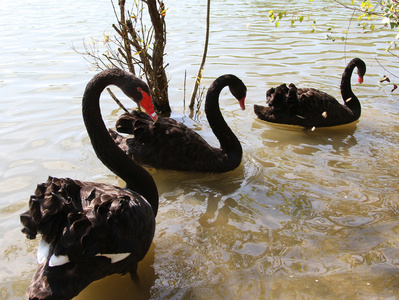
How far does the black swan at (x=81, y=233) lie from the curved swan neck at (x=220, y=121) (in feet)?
5.92

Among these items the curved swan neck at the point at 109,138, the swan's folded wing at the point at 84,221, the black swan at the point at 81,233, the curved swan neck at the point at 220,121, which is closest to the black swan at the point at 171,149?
the curved swan neck at the point at 220,121

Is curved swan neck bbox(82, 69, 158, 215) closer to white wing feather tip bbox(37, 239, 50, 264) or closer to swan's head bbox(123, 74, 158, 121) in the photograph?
swan's head bbox(123, 74, 158, 121)

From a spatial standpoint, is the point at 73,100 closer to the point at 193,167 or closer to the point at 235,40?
the point at 193,167

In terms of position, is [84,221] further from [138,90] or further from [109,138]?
[138,90]

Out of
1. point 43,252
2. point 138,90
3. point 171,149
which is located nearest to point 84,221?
point 43,252

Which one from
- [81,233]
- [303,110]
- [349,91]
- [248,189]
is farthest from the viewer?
[349,91]

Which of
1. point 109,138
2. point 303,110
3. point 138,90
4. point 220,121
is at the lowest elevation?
point 303,110

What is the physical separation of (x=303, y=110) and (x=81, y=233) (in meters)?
3.94

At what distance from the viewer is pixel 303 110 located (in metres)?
5.50

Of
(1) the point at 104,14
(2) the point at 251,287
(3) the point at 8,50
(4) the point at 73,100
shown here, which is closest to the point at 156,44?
(4) the point at 73,100

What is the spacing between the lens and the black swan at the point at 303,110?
5.51 meters

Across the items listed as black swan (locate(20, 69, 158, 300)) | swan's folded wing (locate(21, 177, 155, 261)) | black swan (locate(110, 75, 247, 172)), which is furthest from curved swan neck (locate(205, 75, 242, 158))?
swan's folded wing (locate(21, 177, 155, 261))

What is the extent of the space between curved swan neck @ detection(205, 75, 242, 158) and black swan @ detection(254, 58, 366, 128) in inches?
46.7

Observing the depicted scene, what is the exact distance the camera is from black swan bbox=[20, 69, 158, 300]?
2.28 meters
